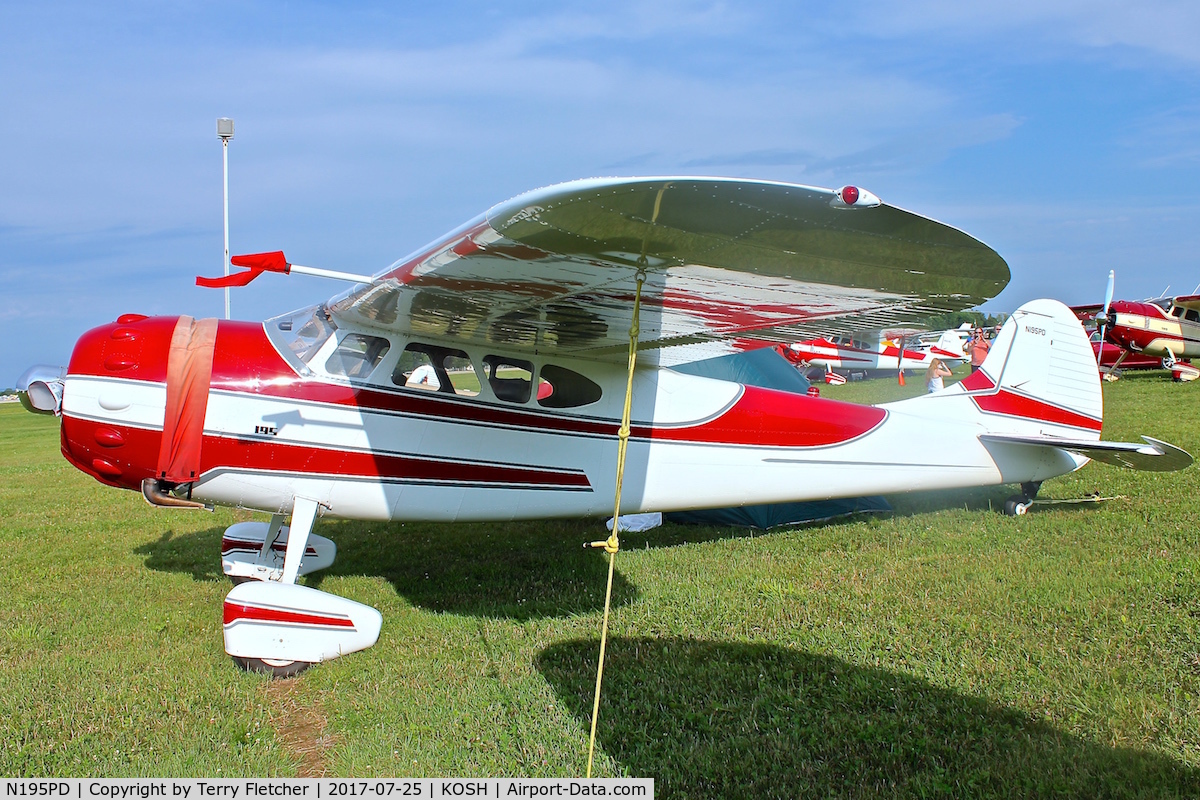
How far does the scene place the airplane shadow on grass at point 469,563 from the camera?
5227 mm

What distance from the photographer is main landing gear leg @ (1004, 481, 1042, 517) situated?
6.78 meters

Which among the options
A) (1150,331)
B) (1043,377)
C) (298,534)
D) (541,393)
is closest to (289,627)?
(298,534)

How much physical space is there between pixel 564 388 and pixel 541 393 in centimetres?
18

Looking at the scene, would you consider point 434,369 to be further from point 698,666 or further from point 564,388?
point 698,666

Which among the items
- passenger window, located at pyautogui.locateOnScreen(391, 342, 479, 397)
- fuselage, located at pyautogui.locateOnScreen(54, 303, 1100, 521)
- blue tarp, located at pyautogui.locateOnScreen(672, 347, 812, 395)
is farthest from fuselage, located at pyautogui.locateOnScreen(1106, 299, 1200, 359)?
passenger window, located at pyautogui.locateOnScreen(391, 342, 479, 397)

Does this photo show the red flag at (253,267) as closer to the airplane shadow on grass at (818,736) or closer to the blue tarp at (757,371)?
the airplane shadow on grass at (818,736)

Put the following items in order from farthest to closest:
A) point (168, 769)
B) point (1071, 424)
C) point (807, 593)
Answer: point (1071, 424), point (807, 593), point (168, 769)

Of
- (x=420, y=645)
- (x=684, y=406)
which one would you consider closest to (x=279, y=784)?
(x=420, y=645)

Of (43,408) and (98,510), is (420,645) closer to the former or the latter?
(43,408)

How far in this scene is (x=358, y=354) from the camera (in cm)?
488

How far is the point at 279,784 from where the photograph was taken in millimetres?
3059

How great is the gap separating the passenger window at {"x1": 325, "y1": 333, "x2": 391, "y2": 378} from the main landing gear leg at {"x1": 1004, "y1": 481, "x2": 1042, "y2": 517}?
5.56m

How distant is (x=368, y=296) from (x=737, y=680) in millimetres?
2843

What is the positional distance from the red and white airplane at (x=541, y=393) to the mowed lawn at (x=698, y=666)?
528mm
